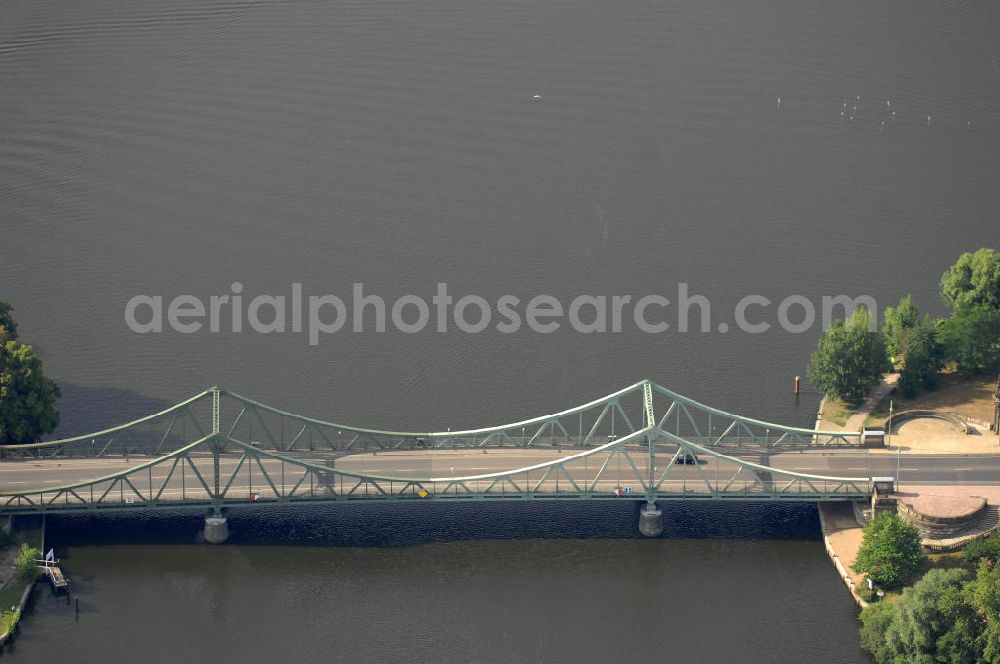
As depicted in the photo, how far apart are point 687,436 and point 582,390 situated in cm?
958

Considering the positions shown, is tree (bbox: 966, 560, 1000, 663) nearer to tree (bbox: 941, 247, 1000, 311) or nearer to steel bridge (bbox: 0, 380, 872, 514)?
steel bridge (bbox: 0, 380, 872, 514)

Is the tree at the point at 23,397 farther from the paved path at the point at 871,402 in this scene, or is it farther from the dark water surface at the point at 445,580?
the paved path at the point at 871,402

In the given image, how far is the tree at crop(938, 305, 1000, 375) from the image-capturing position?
514ft

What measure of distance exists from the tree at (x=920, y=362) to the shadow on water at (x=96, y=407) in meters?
55.3

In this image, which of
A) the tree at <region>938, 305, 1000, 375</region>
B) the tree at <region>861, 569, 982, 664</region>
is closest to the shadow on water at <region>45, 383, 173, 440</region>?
the tree at <region>861, 569, 982, 664</region>

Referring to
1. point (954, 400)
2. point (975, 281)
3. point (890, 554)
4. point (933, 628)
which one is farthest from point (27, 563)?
point (975, 281)

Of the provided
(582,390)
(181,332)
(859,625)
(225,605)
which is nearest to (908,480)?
(859,625)

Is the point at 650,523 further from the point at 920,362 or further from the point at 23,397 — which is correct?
the point at 23,397

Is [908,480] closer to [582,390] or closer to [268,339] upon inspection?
[582,390]

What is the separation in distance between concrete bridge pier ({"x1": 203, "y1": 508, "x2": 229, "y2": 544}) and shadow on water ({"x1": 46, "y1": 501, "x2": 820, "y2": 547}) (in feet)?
2.40

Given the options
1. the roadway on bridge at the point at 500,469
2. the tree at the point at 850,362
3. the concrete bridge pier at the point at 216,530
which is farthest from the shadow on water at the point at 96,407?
the tree at the point at 850,362

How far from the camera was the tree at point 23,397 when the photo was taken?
148000 mm

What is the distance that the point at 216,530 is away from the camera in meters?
141

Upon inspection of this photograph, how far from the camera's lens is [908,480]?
143500 millimetres
